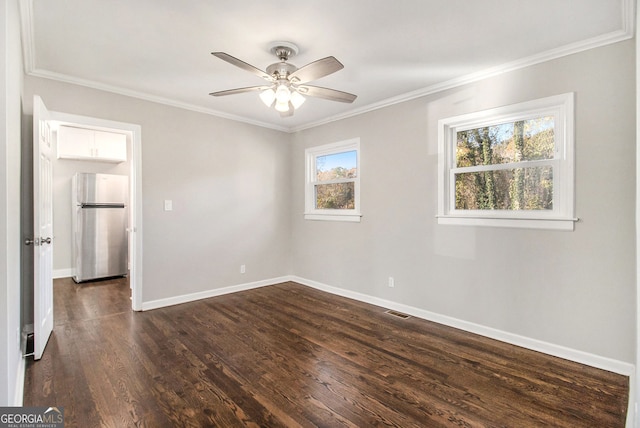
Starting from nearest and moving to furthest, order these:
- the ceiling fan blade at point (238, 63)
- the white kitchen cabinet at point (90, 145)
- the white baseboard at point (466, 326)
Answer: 1. the ceiling fan blade at point (238, 63)
2. the white baseboard at point (466, 326)
3. the white kitchen cabinet at point (90, 145)

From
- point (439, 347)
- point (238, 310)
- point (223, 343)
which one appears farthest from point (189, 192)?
point (439, 347)

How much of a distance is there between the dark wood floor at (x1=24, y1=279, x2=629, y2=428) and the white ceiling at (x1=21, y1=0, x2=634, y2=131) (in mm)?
2491

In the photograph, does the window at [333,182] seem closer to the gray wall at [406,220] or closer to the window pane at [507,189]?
the gray wall at [406,220]

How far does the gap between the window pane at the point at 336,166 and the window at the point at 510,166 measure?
1.34 meters

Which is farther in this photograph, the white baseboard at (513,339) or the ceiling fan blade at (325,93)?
the ceiling fan blade at (325,93)

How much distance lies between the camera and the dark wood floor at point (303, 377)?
1.89 m

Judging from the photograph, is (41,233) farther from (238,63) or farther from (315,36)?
(315,36)

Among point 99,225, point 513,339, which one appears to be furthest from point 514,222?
point 99,225

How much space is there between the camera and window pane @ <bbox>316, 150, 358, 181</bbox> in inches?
175

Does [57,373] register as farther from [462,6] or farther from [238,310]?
[462,6]

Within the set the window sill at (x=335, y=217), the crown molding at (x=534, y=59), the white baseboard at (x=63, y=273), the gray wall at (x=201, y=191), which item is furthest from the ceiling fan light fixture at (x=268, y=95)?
the white baseboard at (x=63, y=273)

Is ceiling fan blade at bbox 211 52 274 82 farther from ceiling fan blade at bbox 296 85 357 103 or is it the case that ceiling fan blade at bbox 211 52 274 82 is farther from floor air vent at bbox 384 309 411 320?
floor air vent at bbox 384 309 411 320

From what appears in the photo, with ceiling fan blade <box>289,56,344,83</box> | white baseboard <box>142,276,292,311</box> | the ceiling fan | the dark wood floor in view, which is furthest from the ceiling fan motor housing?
white baseboard <box>142,276,292,311</box>

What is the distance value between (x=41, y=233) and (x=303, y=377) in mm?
2465
